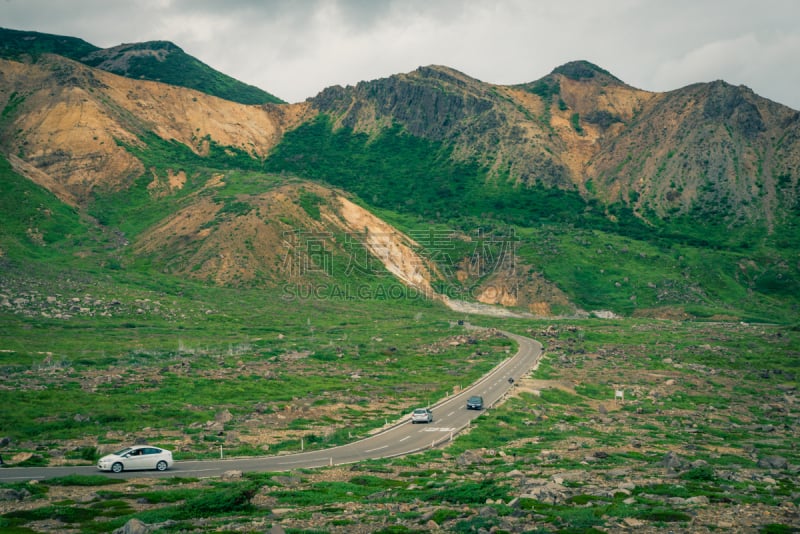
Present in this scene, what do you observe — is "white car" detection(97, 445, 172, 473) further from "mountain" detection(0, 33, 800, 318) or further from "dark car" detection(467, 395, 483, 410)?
"mountain" detection(0, 33, 800, 318)

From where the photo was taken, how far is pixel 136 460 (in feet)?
107

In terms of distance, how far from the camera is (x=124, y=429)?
143 ft

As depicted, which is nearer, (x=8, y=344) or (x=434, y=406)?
(x=434, y=406)

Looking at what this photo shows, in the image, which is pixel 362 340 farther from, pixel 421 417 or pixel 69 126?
pixel 69 126

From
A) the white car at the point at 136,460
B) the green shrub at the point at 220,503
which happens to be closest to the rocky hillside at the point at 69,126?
the white car at the point at 136,460

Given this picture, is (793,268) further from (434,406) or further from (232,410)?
(232,410)

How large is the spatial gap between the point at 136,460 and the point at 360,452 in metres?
13.9

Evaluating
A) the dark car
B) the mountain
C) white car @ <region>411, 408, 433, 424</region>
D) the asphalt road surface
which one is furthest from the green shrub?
the mountain

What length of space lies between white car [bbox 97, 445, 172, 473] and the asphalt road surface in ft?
1.25

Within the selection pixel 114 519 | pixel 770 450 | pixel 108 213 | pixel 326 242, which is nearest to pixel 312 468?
pixel 114 519

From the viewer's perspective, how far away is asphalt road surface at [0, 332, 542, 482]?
32.0 metres

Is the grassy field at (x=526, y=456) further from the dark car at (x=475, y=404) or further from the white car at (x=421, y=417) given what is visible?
the white car at (x=421, y=417)

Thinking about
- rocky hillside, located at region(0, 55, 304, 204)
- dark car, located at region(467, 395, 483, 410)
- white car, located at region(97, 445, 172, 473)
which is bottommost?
dark car, located at region(467, 395, 483, 410)

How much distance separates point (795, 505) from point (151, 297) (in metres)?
107
